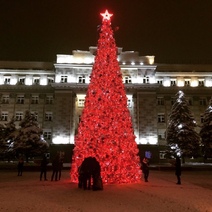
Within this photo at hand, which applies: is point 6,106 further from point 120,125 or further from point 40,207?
point 40,207

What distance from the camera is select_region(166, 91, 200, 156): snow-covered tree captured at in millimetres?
34969

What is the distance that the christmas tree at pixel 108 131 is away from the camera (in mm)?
14406

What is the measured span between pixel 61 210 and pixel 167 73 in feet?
132

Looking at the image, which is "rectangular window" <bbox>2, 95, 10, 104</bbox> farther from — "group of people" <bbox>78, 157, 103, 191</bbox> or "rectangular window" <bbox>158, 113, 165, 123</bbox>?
"group of people" <bbox>78, 157, 103, 191</bbox>

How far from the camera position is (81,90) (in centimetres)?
4269

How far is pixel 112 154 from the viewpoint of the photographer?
14414 mm

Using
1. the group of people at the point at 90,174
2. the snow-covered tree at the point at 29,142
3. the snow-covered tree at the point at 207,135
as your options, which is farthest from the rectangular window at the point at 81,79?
the group of people at the point at 90,174

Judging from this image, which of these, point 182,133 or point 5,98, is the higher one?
point 5,98

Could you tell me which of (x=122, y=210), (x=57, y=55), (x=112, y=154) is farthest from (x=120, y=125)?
(x=57, y=55)

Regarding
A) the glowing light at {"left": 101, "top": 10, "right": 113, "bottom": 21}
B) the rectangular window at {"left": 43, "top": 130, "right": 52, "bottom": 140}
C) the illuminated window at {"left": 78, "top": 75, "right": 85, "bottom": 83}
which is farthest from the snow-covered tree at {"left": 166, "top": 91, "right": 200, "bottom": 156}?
the glowing light at {"left": 101, "top": 10, "right": 113, "bottom": 21}

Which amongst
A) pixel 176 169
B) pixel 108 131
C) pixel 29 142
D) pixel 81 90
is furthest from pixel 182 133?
pixel 108 131

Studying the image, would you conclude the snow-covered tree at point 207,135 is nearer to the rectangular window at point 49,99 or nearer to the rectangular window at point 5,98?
the rectangular window at point 49,99

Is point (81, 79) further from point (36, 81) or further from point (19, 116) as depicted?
point (19, 116)

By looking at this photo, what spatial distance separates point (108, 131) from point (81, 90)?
2847 cm
